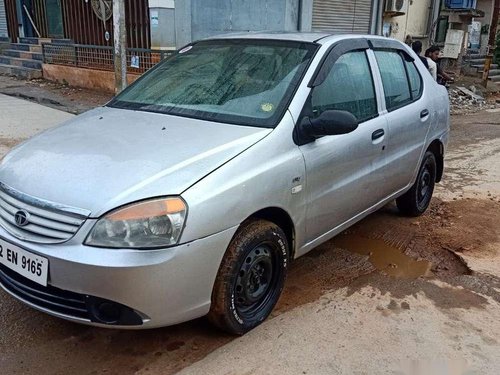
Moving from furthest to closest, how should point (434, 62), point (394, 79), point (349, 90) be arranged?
point (434, 62) < point (394, 79) < point (349, 90)

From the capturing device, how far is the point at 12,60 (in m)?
13.7

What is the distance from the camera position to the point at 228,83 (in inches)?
134

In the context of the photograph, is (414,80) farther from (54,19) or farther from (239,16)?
(54,19)

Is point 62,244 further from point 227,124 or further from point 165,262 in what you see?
point 227,124

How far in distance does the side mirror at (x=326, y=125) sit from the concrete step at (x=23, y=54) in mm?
11639

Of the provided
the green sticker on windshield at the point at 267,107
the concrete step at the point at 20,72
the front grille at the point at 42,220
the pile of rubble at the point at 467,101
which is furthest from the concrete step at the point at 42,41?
the front grille at the point at 42,220

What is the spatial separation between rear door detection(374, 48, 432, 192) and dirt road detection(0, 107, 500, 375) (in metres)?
0.67

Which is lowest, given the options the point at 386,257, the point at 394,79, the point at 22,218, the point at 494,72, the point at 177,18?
the point at 494,72

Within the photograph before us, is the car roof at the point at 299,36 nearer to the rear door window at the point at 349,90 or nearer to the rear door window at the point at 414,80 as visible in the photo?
the rear door window at the point at 349,90

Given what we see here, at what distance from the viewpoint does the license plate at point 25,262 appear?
2.40 meters

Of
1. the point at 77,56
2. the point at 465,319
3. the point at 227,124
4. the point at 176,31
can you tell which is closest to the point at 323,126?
the point at 227,124

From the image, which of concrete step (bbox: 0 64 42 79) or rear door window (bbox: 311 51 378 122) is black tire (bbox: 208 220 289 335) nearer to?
rear door window (bbox: 311 51 378 122)

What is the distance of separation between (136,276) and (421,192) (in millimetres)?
3499

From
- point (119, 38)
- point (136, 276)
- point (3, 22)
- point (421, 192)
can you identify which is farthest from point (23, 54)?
point (136, 276)
